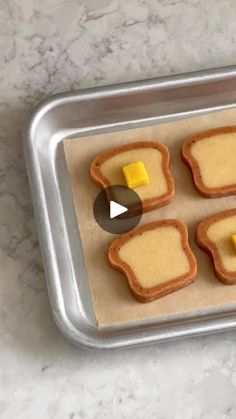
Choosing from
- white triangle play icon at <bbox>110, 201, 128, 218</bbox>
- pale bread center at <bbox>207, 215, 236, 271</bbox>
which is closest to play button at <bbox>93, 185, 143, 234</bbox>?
white triangle play icon at <bbox>110, 201, 128, 218</bbox>

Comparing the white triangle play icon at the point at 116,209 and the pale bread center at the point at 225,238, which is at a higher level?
the white triangle play icon at the point at 116,209

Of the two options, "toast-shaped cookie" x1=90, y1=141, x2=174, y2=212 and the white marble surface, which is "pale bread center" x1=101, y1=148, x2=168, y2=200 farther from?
the white marble surface

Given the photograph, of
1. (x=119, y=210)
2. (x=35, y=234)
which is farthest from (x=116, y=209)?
(x=35, y=234)

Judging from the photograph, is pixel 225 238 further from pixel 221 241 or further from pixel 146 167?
pixel 146 167

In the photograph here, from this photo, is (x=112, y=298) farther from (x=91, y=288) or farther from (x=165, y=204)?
(x=165, y=204)

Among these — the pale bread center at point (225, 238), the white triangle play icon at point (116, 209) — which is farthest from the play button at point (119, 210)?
the pale bread center at point (225, 238)

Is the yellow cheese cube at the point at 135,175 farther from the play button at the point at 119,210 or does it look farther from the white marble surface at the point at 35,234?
the white marble surface at the point at 35,234
